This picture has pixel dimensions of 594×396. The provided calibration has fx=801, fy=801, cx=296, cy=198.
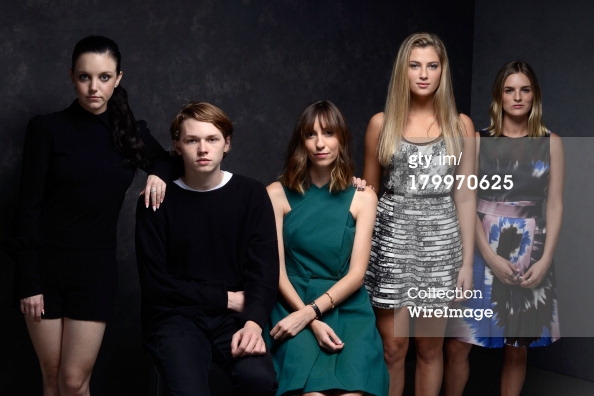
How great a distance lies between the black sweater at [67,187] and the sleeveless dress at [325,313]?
51 cm

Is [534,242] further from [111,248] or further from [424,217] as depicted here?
[111,248]

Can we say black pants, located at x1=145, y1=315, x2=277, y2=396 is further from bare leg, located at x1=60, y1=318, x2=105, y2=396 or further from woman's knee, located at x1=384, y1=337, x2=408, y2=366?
woman's knee, located at x1=384, y1=337, x2=408, y2=366

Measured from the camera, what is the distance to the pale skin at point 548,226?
3111 millimetres

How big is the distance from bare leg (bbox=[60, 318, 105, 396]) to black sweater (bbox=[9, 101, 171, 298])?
0.18m

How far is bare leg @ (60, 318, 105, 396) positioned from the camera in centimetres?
256

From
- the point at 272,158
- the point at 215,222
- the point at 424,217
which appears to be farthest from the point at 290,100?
the point at 215,222

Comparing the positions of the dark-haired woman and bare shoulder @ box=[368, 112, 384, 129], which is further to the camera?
bare shoulder @ box=[368, 112, 384, 129]

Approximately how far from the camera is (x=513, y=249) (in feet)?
10.5

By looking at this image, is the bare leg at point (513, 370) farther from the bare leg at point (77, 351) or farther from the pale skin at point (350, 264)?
the bare leg at point (77, 351)

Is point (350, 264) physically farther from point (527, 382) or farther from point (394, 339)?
point (527, 382)

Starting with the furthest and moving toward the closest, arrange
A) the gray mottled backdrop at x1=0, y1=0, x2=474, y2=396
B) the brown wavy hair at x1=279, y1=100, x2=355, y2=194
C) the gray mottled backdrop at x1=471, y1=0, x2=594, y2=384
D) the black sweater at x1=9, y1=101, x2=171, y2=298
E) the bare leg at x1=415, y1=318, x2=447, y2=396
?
the gray mottled backdrop at x1=471, y1=0, x2=594, y2=384
the bare leg at x1=415, y1=318, x2=447, y2=396
the gray mottled backdrop at x1=0, y1=0, x2=474, y2=396
the brown wavy hair at x1=279, y1=100, x2=355, y2=194
the black sweater at x1=9, y1=101, x2=171, y2=298

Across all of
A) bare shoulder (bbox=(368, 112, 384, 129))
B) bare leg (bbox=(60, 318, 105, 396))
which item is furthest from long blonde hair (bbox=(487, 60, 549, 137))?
bare leg (bbox=(60, 318, 105, 396))

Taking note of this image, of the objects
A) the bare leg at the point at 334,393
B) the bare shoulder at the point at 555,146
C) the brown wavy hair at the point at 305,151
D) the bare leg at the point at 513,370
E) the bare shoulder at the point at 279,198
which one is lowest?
the bare leg at the point at 334,393

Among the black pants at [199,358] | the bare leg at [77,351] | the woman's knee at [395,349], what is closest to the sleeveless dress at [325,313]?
the black pants at [199,358]
